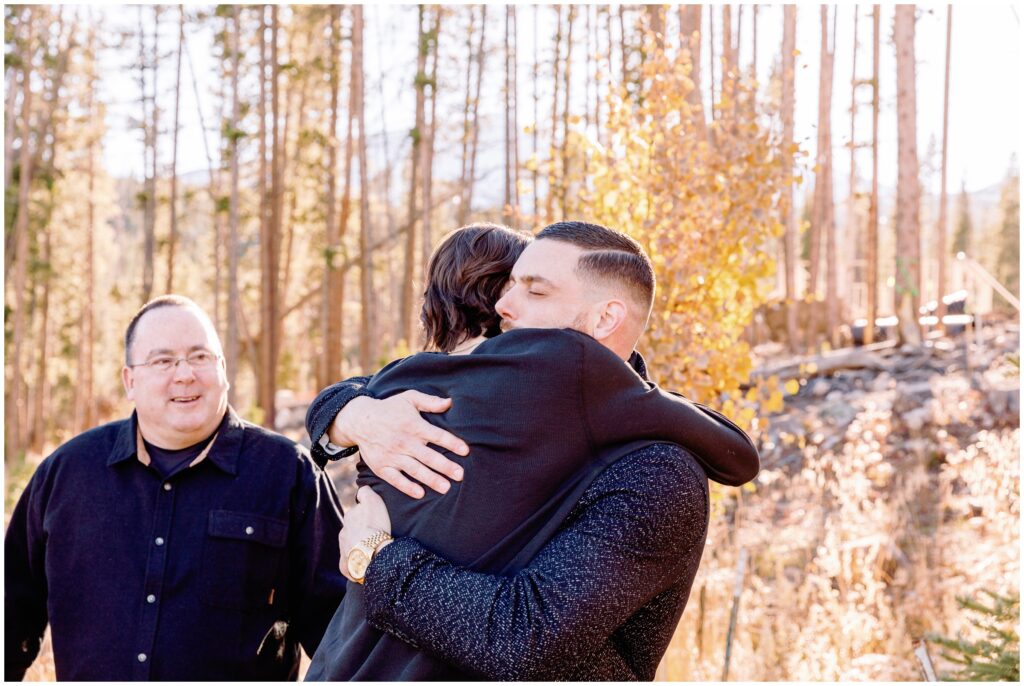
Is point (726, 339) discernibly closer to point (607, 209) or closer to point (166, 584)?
point (607, 209)

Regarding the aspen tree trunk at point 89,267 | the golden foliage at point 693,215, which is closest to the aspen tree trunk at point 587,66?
the aspen tree trunk at point 89,267

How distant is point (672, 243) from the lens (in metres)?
5.05

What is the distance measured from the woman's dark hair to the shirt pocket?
1062 mm

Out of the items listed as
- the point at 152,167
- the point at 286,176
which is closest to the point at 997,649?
the point at 286,176

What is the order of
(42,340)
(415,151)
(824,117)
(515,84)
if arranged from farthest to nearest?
(42,340) → (515,84) → (415,151) → (824,117)

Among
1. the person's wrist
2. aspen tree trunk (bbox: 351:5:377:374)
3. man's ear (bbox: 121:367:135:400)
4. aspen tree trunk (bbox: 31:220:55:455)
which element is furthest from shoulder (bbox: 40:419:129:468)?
aspen tree trunk (bbox: 31:220:55:455)

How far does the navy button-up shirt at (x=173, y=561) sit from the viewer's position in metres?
2.89

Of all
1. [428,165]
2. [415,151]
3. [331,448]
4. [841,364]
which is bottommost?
[841,364]

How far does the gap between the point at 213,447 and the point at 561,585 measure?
5.99 ft

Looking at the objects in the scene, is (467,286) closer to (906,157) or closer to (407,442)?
(407,442)

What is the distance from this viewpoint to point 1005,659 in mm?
4184

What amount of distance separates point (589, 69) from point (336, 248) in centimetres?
1076

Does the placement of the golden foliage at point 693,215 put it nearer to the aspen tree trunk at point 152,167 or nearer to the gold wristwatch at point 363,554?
the gold wristwatch at point 363,554

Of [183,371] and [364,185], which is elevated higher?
[364,185]
